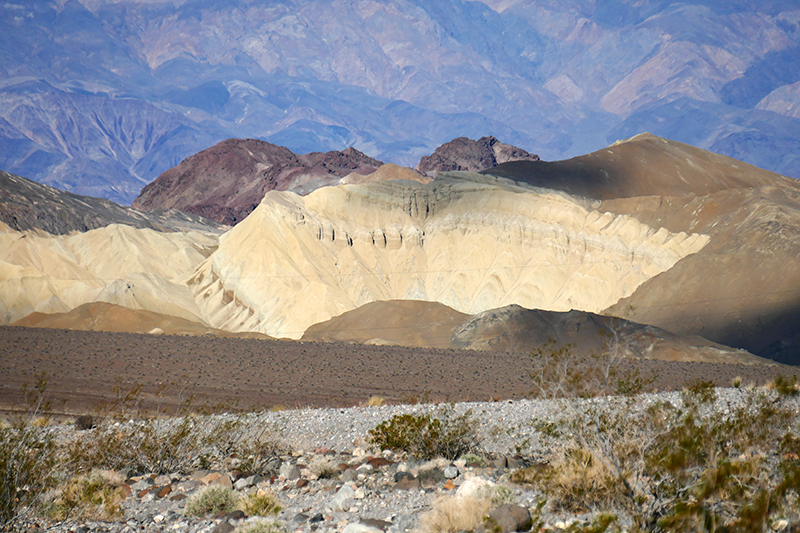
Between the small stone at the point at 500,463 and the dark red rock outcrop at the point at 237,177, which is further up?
the dark red rock outcrop at the point at 237,177

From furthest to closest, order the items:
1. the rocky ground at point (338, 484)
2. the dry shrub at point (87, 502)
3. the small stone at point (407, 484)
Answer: the small stone at point (407, 484), the dry shrub at point (87, 502), the rocky ground at point (338, 484)

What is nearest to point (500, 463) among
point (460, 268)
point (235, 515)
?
point (235, 515)

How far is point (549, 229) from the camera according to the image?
64.5 m

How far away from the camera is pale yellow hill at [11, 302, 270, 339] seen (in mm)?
53531

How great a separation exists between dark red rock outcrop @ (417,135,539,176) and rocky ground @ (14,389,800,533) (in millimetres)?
154485

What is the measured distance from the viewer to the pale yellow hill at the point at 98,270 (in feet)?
210

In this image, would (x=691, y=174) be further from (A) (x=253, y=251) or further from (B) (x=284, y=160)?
(B) (x=284, y=160)

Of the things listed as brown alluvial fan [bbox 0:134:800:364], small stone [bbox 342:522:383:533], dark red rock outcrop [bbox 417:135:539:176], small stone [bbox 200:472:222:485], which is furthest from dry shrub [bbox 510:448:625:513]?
dark red rock outcrop [bbox 417:135:539:176]

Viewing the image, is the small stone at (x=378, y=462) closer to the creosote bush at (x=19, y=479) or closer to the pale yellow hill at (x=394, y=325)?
the creosote bush at (x=19, y=479)

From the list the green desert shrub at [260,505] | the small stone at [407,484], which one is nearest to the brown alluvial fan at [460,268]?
the small stone at [407,484]

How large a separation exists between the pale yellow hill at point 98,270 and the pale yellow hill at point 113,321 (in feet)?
19.0

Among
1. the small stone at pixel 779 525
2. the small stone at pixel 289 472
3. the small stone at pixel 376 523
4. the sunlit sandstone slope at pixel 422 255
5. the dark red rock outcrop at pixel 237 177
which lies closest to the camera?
the small stone at pixel 779 525

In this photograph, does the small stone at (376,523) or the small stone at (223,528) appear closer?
the small stone at (376,523)

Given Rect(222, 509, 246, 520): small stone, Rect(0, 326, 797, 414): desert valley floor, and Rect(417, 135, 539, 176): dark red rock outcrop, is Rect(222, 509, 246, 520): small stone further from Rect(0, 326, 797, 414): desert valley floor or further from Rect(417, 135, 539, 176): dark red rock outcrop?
Rect(417, 135, 539, 176): dark red rock outcrop
